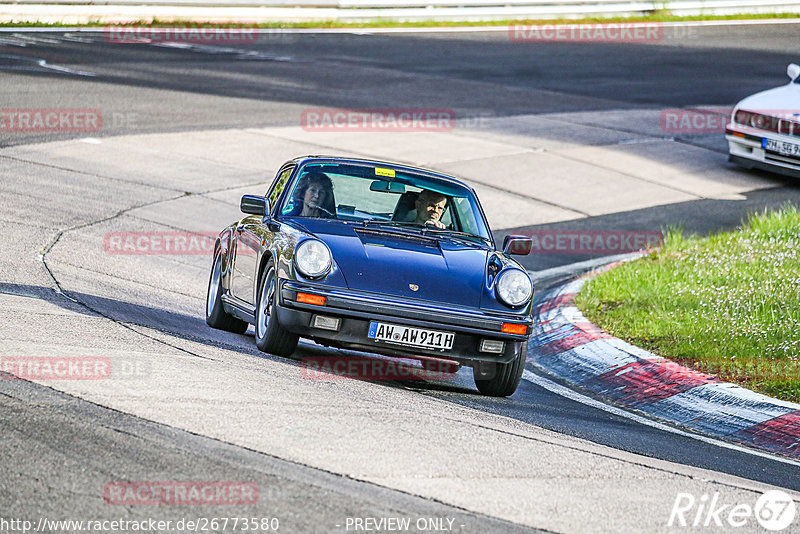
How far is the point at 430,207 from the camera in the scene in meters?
8.71

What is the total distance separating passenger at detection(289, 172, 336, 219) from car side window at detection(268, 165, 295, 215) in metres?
0.23

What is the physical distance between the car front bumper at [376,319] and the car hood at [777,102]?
37.2 feet

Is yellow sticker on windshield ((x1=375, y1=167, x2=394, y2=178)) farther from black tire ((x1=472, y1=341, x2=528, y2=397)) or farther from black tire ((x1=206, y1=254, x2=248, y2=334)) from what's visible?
black tire ((x1=472, y1=341, x2=528, y2=397))

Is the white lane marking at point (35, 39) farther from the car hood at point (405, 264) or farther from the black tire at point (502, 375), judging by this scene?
the black tire at point (502, 375)

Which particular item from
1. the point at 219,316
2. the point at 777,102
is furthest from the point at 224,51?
the point at 219,316

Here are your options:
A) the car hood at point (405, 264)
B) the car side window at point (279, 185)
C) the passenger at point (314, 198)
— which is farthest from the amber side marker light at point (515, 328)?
the car side window at point (279, 185)

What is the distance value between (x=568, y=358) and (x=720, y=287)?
196 centimetres

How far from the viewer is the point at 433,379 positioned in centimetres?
852

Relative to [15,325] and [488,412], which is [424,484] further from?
[15,325]

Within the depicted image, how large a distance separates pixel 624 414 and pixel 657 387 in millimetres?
601

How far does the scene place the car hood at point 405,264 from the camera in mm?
7418

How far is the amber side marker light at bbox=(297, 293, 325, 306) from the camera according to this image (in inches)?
286

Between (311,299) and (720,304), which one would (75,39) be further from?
(311,299)

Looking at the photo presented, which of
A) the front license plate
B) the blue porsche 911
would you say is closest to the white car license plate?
the blue porsche 911
